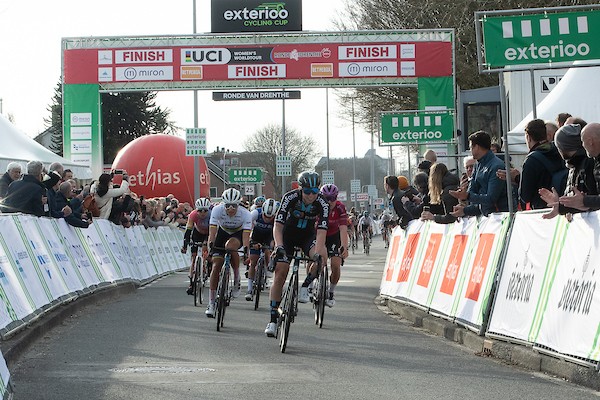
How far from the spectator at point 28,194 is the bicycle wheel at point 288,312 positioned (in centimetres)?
473

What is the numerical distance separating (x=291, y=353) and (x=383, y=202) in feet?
315

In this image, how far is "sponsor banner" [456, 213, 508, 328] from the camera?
11.6 metres

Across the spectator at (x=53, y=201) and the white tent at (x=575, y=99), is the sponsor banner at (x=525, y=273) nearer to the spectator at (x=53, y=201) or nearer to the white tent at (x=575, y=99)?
the spectator at (x=53, y=201)

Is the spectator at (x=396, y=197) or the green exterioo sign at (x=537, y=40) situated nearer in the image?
the green exterioo sign at (x=537, y=40)

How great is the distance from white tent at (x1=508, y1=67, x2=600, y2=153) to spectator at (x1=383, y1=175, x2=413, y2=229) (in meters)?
2.83

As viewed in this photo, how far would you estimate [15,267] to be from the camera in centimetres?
1220

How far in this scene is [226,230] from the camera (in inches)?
593

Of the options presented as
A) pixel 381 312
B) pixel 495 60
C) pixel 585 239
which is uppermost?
pixel 495 60

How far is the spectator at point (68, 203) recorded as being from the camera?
1686cm

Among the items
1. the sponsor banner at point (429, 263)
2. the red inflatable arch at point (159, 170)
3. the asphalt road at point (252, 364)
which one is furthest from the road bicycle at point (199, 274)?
the red inflatable arch at point (159, 170)

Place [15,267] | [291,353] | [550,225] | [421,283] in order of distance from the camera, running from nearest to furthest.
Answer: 1. [550,225]
2. [291,353]
3. [15,267]
4. [421,283]

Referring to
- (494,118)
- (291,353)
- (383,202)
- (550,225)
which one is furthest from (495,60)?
(383,202)

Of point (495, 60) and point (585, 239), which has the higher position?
point (495, 60)

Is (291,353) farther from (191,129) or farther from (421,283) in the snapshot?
(191,129)
